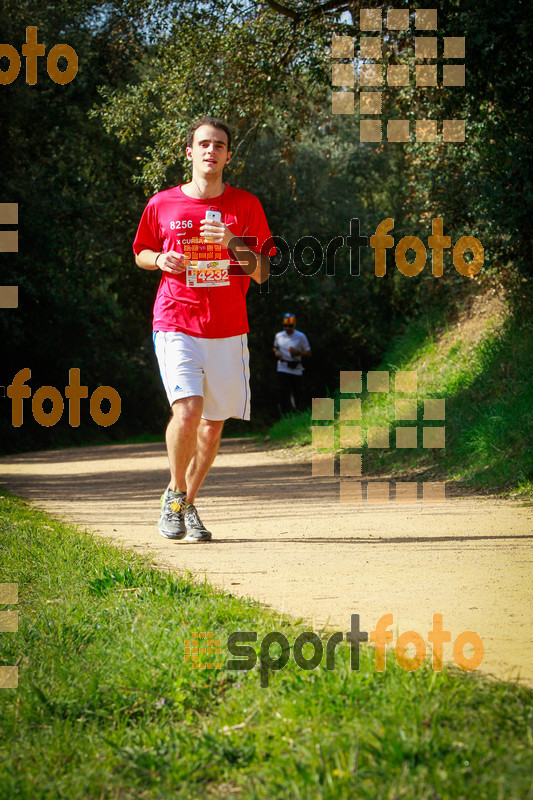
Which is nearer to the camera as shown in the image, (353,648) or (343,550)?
(353,648)

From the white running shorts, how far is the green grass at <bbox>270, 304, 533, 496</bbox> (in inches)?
108

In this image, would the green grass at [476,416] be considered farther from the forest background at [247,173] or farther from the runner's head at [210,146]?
the runner's head at [210,146]

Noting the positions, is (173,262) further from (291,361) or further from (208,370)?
(291,361)

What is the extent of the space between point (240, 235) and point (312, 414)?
7917 millimetres

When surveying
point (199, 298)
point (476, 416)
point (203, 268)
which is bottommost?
point (476, 416)

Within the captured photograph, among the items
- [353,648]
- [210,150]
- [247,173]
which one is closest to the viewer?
[353,648]

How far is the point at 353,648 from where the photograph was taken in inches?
110

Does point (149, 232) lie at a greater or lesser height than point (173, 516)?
greater

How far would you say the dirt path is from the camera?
3.41 m

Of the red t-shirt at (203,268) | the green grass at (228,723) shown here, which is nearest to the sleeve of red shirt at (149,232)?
the red t-shirt at (203,268)

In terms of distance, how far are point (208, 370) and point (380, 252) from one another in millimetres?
12540

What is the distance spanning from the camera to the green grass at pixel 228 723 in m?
2.00

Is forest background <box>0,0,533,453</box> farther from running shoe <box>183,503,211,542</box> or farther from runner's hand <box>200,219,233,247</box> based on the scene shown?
running shoe <box>183,503,211,542</box>

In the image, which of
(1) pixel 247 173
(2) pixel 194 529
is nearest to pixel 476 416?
(2) pixel 194 529
